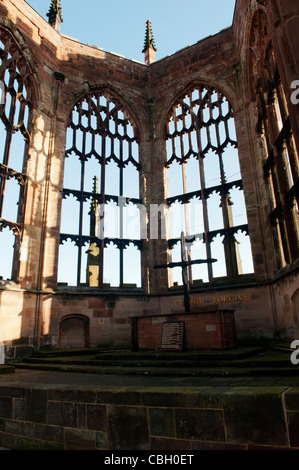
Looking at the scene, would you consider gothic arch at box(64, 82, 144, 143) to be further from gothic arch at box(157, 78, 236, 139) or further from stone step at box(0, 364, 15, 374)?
stone step at box(0, 364, 15, 374)

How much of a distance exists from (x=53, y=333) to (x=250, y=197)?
8194 mm

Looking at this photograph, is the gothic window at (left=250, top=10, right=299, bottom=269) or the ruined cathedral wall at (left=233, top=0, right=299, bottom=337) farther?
the gothic window at (left=250, top=10, right=299, bottom=269)

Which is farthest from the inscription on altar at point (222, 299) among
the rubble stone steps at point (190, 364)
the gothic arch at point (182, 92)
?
the gothic arch at point (182, 92)

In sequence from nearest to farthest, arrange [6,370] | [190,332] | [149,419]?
[149,419], [6,370], [190,332]

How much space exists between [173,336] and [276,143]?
6293 millimetres

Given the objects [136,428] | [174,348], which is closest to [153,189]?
[174,348]

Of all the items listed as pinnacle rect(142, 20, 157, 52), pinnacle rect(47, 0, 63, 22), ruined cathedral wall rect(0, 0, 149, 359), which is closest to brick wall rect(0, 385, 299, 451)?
ruined cathedral wall rect(0, 0, 149, 359)

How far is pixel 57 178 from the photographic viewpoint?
1237cm

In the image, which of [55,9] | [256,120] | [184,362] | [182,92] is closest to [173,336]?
[184,362]

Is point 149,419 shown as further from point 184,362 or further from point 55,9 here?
point 55,9

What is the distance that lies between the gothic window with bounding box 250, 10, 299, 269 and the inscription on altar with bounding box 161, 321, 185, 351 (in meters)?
3.53

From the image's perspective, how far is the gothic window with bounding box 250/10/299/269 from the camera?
867 cm

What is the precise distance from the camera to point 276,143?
9.66 m

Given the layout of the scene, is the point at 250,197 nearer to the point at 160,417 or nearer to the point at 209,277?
the point at 209,277
